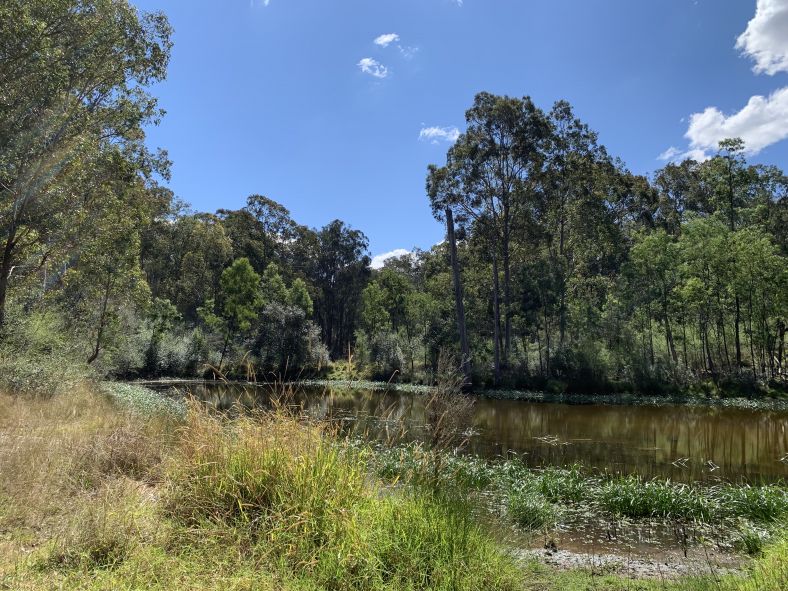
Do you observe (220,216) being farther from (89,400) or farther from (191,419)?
(191,419)

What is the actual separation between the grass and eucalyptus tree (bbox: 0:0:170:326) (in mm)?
8210

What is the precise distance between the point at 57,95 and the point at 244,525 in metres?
10.8

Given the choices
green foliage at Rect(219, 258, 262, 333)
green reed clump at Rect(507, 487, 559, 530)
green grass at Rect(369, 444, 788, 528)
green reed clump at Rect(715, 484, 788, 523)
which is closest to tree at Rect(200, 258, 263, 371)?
green foliage at Rect(219, 258, 262, 333)

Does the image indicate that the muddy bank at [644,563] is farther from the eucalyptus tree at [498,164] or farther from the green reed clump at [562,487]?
the eucalyptus tree at [498,164]

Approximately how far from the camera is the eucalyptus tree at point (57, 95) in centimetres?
917

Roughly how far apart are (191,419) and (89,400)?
306 inches

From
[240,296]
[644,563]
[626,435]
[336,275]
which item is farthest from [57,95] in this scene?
[336,275]

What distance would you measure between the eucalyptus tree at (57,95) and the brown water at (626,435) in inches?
263

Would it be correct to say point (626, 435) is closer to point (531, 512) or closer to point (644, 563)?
point (531, 512)

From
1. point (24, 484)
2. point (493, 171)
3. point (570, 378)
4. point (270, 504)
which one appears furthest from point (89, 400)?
point (493, 171)

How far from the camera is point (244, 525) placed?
3455mm

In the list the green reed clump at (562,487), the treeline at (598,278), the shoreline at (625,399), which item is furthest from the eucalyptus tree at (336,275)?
the green reed clump at (562,487)

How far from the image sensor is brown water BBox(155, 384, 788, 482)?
9.02 metres

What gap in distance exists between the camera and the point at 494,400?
2322 cm
